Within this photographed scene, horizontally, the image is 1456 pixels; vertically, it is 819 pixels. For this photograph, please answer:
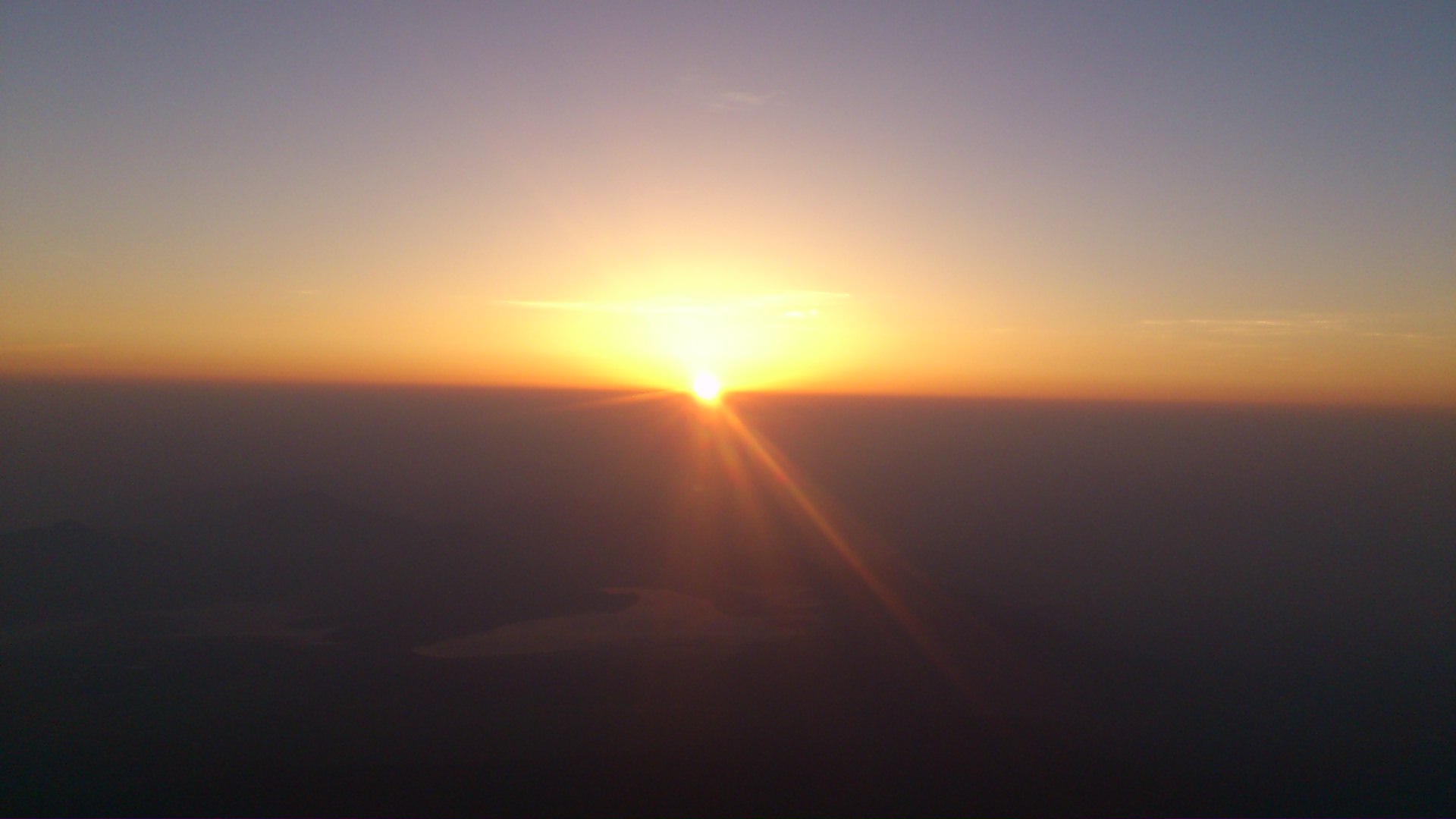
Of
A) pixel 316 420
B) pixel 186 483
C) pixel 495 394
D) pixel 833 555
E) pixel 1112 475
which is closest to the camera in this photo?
pixel 833 555

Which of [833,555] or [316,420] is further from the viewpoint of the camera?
[316,420]

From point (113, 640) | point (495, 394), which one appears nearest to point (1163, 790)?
point (113, 640)

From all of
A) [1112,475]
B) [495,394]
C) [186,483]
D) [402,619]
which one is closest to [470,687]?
[402,619]

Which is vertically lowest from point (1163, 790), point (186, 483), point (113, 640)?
point (1163, 790)

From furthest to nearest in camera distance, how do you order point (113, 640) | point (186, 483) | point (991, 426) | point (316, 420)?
point (991, 426) → point (316, 420) → point (186, 483) → point (113, 640)

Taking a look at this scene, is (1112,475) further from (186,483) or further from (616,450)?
(186,483)

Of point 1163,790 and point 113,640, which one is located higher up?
point 113,640
